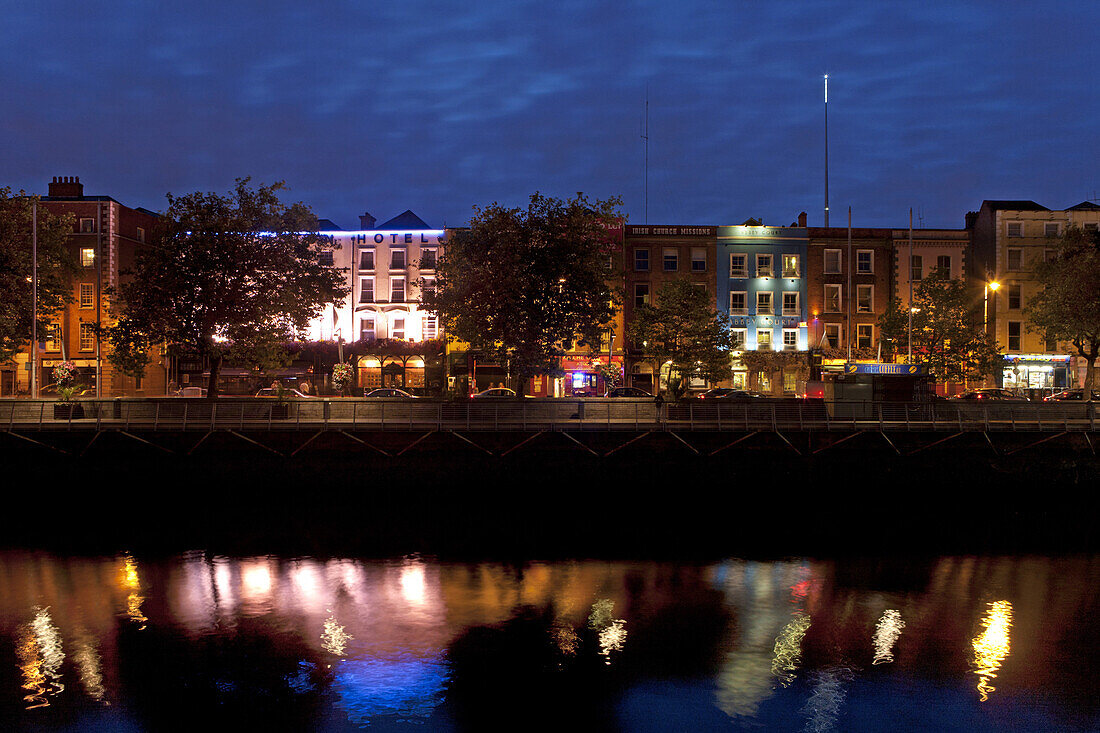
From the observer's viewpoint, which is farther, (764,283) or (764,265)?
(764,265)

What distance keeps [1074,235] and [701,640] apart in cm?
4787

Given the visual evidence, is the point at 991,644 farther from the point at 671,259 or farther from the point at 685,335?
the point at 671,259

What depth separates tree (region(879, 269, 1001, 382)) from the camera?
5569 cm

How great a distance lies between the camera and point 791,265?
63719 mm

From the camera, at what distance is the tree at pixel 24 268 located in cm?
4850

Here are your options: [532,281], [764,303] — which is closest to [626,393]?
[532,281]

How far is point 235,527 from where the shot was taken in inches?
1176

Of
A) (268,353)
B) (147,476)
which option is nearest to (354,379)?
(268,353)

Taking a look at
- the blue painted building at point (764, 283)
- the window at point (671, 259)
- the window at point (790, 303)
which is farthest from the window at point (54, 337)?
the window at point (790, 303)

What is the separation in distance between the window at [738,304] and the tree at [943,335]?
1015 centimetres

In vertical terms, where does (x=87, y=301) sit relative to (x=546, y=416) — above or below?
above

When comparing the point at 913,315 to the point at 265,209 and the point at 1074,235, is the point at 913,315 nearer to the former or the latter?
the point at 1074,235

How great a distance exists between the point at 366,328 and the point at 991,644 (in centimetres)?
5359

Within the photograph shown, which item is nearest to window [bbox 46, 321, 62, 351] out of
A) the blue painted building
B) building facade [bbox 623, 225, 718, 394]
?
building facade [bbox 623, 225, 718, 394]
